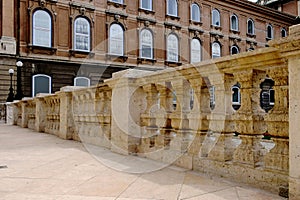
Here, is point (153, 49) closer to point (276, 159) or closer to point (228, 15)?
point (228, 15)

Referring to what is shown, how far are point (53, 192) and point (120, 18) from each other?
20.9m

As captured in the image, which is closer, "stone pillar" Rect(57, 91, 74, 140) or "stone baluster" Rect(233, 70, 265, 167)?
"stone baluster" Rect(233, 70, 265, 167)

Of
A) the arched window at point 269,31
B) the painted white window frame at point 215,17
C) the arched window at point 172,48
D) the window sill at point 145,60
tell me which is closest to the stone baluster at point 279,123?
the window sill at point 145,60

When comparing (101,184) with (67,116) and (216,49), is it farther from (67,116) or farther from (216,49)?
(216,49)

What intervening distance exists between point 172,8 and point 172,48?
3.45 meters

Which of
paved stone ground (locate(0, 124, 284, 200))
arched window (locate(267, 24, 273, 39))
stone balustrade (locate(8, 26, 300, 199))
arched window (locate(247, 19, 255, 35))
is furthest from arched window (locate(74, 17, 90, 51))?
arched window (locate(267, 24, 273, 39))

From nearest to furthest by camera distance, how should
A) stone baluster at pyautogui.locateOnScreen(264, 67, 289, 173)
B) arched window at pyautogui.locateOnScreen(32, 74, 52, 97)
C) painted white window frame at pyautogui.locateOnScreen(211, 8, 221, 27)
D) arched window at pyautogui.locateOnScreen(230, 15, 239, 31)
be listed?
stone baluster at pyautogui.locateOnScreen(264, 67, 289, 173) → arched window at pyautogui.locateOnScreen(32, 74, 52, 97) → painted white window frame at pyautogui.locateOnScreen(211, 8, 221, 27) → arched window at pyautogui.locateOnScreen(230, 15, 239, 31)

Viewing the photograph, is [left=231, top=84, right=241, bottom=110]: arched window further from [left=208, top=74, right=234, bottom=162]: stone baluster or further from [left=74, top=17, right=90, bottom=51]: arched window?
[left=74, top=17, right=90, bottom=51]: arched window

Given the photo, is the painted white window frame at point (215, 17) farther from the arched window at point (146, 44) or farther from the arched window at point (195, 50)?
the arched window at point (146, 44)

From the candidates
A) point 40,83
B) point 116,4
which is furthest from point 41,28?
point 116,4

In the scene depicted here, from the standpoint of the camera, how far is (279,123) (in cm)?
242

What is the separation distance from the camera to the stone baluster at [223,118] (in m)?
2.90

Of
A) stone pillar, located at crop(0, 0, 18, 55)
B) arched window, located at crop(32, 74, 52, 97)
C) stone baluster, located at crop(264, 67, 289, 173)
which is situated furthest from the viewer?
arched window, located at crop(32, 74, 52, 97)

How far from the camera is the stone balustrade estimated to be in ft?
7.79
